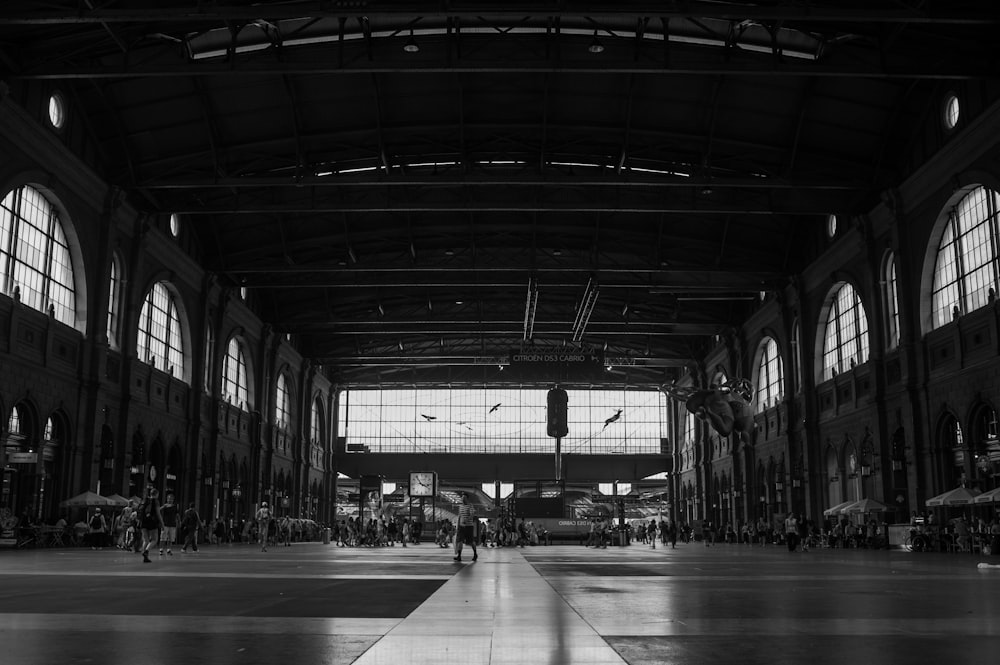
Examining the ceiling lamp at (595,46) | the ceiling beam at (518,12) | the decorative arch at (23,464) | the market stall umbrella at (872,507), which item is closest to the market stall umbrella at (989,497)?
the market stall umbrella at (872,507)

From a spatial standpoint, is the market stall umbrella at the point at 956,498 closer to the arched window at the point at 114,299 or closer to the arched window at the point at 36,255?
the arched window at the point at 36,255

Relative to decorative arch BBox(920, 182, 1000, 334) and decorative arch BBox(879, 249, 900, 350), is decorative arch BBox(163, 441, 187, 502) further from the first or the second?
decorative arch BBox(920, 182, 1000, 334)

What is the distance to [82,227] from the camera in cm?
3466

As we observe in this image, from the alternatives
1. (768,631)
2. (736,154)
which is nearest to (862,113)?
(736,154)

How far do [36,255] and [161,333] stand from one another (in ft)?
38.2

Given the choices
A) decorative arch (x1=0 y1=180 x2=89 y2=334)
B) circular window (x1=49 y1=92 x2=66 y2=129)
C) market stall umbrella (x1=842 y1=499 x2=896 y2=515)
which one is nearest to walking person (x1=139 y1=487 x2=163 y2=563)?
decorative arch (x1=0 y1=180 x2=89 y2=334)

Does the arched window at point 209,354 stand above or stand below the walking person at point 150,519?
above

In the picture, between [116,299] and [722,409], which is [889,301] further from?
[116,299]

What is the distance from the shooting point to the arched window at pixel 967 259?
31.1m

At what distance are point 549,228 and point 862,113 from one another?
637 inches

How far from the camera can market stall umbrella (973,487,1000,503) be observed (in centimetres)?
2902

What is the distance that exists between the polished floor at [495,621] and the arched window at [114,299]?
23315mm

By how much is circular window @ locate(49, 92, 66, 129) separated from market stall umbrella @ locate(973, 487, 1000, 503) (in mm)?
32119

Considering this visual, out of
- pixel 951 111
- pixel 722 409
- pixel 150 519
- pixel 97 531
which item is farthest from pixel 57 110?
pixel 951 111
